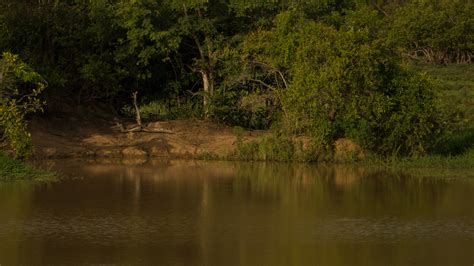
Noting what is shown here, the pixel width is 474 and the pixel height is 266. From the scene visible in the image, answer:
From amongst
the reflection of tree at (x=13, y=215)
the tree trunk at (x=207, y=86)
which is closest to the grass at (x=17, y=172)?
the reflection of tree at (x=13, y=215)

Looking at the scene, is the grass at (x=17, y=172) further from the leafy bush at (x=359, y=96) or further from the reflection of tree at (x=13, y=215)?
the leafy bush at (x=359, y=96)

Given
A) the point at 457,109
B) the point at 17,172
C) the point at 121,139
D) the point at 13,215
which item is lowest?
the point at 13,215

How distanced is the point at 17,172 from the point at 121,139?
23.8ft

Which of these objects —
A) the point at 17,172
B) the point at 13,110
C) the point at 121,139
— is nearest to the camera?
the point at 17,172

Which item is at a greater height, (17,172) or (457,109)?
(457,109)

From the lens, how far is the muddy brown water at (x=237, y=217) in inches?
601

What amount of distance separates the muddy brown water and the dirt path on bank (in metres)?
2.04

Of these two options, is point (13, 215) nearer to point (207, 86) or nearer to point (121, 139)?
point (121, 139)

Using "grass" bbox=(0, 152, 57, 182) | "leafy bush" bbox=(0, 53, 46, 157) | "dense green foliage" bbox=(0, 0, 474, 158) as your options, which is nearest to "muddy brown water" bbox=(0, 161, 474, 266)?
"grass" bbox=(0, 152, 57, 182)

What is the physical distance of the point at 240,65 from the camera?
103 feet

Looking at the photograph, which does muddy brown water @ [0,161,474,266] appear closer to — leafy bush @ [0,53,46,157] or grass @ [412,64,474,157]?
leafy bush @ [0,53,46,157]

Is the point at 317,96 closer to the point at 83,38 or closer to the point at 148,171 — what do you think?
the point at 148,171

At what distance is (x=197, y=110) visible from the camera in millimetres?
32875

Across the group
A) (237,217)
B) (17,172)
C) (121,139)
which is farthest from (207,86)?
(237,217)
